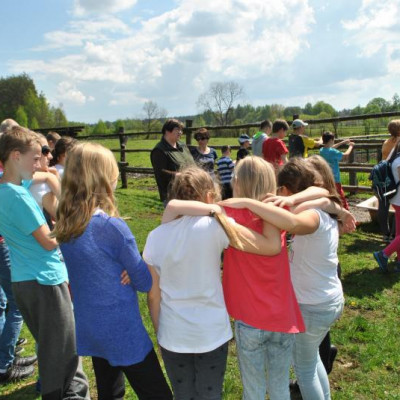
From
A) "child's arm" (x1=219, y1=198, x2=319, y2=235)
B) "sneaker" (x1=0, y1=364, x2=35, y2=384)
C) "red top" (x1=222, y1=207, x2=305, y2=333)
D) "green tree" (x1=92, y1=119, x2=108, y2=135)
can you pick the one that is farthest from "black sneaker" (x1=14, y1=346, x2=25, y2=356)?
"green tree" (x1=92, y1=119, x2=108, y2=135)

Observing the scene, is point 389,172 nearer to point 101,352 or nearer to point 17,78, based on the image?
point 101,352

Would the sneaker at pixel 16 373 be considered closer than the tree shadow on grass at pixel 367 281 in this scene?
Yes

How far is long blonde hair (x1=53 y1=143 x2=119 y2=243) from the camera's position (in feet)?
6.35

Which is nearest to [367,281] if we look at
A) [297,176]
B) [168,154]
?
[168,154]

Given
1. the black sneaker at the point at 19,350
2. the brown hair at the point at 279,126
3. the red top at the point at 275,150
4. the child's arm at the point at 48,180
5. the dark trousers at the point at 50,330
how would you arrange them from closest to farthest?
the dark trousers at the point at 50,330 → the child's arm at the point at 48,180 → the black sneaker at the point at 19,350 → the red top at the point at 275,150 → the brown hair at the point at 279,126

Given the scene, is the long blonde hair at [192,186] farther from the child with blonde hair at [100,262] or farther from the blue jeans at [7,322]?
the blue jeans at [7,322]

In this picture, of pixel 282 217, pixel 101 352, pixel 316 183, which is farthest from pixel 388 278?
pixel 101 352

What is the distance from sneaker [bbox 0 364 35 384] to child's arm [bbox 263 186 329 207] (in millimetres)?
2540

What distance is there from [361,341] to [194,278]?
2389 millimetres

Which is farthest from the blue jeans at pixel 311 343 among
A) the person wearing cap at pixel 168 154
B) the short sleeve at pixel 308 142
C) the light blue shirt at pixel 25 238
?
the short sleeve at pixel 308 142

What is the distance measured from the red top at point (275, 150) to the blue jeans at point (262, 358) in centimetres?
434

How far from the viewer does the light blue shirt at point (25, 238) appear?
234 centimetres

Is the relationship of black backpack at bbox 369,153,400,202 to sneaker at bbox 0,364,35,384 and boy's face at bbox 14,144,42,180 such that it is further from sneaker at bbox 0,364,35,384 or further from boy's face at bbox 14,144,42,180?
sneaker at bbox 0,364,35,384

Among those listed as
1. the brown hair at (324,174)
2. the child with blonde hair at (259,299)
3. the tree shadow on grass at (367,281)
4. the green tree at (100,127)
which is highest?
the green tree at (100,127)
